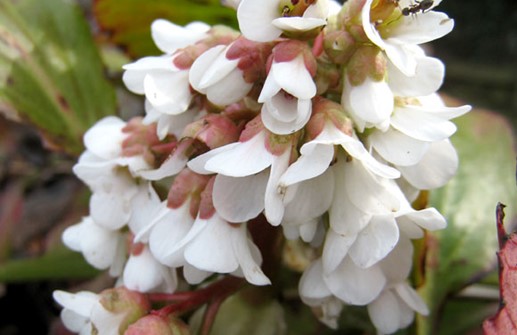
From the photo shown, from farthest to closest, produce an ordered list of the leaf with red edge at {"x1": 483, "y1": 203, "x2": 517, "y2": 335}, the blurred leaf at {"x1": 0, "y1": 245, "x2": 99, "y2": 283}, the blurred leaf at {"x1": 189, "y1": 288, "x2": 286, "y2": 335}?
1. the blurred leaf at {"x1": 0, "y1": 245, "x2": 99, "y2": 283}
2. the blurred leaf at {"x1": 189, "y1": 288, "x2": 286, "y2": 335}
3. the leaf with red edge at {"x1": 483, "y1": 203, "x2": 517, "y2": 335}

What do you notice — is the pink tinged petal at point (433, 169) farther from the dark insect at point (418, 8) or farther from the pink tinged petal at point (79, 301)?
the pink tinged petal at point (79, 301)

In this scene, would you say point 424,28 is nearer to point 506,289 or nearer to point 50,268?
point 506,289

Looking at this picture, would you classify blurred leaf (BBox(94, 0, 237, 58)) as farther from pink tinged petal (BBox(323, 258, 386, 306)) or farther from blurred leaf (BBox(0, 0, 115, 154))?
pink tinged petal (BBox(323, 258, 386, 306))

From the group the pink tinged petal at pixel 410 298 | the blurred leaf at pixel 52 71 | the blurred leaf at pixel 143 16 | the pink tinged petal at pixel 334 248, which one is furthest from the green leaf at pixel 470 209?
the blurred leaf at pixel 52 71

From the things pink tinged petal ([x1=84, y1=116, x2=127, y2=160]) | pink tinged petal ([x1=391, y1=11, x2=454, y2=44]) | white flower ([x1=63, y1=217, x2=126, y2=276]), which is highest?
pink tinged petal ([x1=391, y1=11, x2=454, y2=44])

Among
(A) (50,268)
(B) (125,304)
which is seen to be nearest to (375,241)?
(B) (125,304)

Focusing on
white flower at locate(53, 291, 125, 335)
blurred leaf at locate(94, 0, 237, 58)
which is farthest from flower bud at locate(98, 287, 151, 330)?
blurred leaf at locate(94, 0, 237, 58)
